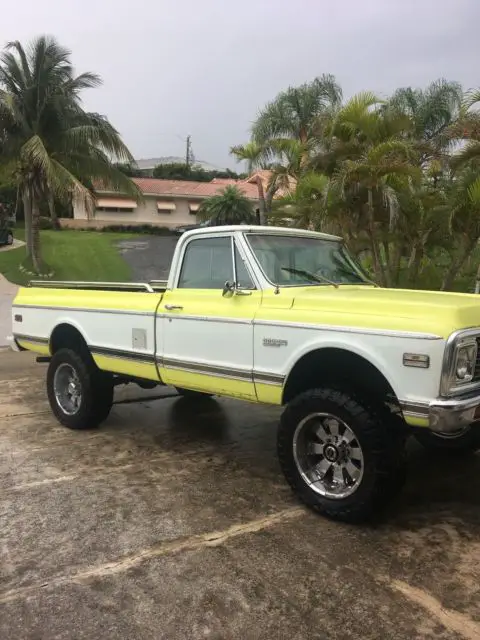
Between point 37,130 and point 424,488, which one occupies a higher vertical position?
point 37,130

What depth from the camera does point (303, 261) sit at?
4.97 m

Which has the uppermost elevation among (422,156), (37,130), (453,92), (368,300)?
(453,92)

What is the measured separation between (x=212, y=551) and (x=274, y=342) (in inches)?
56.5

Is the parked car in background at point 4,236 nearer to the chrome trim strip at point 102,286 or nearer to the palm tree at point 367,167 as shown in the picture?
the palm tree at point 367,167

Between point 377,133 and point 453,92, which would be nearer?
point 377,133

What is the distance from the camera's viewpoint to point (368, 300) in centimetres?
390

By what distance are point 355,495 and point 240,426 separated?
2652 mm

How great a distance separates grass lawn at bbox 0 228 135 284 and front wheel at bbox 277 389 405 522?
20.4 metres

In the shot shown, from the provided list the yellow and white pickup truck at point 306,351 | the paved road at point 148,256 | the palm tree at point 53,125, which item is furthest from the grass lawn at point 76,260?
the yellow and white pickup truck at point 306,351

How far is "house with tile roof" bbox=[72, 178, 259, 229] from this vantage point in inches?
1810

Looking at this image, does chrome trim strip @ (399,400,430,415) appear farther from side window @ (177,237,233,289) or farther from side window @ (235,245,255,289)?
side window @ (177,237,233,289)

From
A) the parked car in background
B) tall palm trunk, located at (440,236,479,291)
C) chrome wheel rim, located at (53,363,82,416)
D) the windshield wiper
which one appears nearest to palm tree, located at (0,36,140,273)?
the parked car in background

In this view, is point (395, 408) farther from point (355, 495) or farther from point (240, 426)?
point (240, 426)

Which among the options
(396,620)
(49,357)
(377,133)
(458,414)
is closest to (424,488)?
(458,414)
